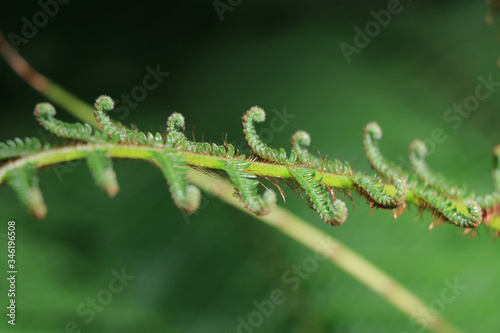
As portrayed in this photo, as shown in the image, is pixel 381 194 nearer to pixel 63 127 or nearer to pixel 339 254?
pixel 63 127

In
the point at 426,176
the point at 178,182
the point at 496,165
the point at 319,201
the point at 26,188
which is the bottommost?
the point at 26,188

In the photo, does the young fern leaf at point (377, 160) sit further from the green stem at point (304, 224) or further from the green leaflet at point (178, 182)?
the green leaflet at point (178, 182)

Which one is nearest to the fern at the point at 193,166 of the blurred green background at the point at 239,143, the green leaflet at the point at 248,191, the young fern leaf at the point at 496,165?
the green leaflet at the point at 248,191

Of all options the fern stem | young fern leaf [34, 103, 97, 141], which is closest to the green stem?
the fern stem

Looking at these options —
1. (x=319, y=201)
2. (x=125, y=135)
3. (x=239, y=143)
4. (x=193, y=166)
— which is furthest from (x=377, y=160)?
(x=239, y=143)

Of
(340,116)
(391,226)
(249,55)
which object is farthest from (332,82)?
(391,226)
